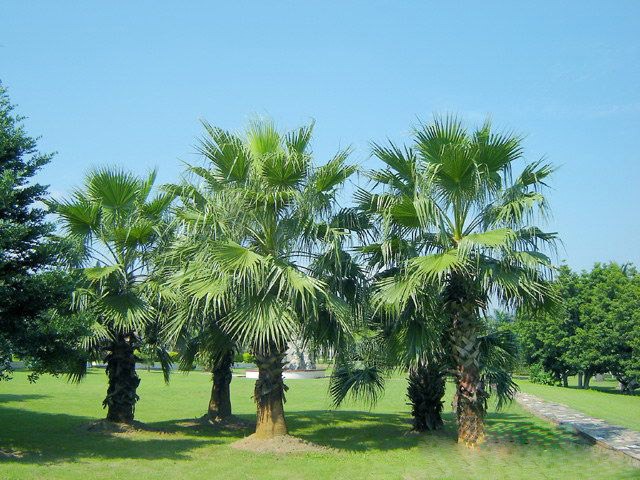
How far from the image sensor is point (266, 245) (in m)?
13.3

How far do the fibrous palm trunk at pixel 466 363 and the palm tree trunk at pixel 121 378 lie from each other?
25.8 ft

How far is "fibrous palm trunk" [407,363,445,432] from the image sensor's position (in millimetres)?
15188

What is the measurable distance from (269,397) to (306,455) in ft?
5.08

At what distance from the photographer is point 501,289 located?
13.0 meters

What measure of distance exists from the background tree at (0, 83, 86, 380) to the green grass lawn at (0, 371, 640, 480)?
6.45 feet

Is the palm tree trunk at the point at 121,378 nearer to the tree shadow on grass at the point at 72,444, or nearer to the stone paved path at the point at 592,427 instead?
the tree shadow on grass at the point at 72,444

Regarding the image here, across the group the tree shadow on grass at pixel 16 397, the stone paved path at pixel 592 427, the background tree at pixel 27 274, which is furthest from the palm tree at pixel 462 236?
the tree shadow on grass at pixel 16 397

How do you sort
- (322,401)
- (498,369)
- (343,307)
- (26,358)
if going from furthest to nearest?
(322,401) < (498,369) < (343,307) < (26,358)

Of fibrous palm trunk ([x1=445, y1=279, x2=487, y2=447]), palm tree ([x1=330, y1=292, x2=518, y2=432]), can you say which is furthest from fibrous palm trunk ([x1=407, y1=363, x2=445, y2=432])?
fibrous palm trunk ([x1=445, y1=279, x2=487, y2=447])

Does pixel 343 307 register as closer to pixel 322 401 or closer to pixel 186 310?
pixel 186 310

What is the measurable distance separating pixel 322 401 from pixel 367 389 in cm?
1327

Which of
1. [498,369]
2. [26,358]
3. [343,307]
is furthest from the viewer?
[498,369]

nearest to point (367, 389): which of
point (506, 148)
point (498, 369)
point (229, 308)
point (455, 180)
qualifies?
point (498, 369)

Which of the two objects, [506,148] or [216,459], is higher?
[506,148]
